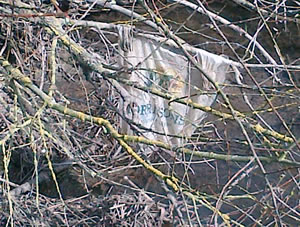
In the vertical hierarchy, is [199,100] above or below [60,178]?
above

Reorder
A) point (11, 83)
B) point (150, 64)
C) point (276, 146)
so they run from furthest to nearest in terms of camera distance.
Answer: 1. point (150, 64)
2. point (11, 83)
3. point (276, 146)

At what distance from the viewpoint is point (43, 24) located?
8.03 ft

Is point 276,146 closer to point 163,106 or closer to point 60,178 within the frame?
point 163,106

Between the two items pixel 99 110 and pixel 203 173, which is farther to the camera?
pixel 203 173

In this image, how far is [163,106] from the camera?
141 inches

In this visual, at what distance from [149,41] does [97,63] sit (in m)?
0.83

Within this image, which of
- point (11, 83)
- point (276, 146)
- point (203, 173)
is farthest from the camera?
point (203, 173)

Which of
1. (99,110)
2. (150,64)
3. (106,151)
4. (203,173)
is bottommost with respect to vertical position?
(203,173)

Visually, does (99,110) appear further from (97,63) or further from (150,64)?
(97,63)

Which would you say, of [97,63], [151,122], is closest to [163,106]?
[151,122]

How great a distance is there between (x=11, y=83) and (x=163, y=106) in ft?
4.67

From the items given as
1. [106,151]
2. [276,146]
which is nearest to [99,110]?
[106,151]

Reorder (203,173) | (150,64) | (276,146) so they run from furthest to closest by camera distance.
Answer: (203,173)
(150,64)
(276,146)

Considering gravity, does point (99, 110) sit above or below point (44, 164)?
above
